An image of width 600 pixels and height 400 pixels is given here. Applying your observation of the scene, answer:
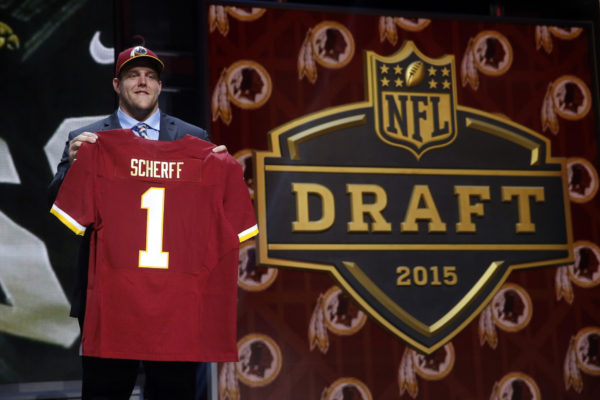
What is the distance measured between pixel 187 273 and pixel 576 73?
7.70 ft

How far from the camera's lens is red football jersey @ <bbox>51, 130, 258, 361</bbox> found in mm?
2463

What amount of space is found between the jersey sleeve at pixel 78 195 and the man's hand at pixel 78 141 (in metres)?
0.01

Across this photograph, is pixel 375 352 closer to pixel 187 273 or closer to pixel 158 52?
pixel 187 273

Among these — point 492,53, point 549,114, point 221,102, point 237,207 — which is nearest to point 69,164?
point 237,207

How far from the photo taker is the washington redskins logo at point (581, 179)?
155 inches

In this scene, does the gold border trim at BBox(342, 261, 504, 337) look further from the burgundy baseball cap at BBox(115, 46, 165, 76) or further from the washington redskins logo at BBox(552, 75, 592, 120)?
the burgundy baseball cap at BBox(115, 46, 165, 76)

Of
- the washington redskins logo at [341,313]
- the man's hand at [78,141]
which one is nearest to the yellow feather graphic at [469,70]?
the washington redskins logo at [341,313]

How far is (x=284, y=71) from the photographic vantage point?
365 cm

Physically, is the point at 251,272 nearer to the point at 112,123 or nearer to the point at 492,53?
the point at 112,123

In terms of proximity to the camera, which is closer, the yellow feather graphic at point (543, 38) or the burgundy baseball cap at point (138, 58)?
the burgundy baseball cap at point (138, 58)

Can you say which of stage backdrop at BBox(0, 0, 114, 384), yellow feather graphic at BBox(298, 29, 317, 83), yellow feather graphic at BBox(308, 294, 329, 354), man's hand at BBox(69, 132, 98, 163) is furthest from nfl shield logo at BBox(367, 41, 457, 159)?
man's hand at BBox(69, 132, 98, 163)

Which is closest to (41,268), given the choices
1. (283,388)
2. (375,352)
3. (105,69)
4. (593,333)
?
(105,69)

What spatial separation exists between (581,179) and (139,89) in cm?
Result: 228

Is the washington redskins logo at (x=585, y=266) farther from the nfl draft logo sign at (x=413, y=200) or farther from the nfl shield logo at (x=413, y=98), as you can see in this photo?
the nfl shield logo at (x=413, y=98)
